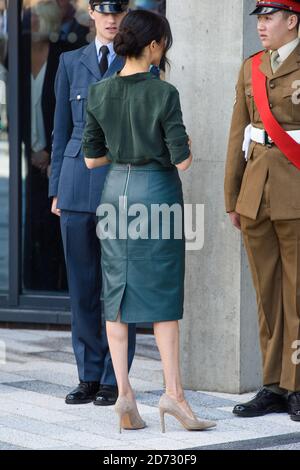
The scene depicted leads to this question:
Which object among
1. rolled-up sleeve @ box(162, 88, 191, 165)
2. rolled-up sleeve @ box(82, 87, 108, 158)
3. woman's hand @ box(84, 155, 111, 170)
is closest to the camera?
rolled-up sleeve @ box(162, 88, 191, 165)

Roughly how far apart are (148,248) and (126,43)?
95cm

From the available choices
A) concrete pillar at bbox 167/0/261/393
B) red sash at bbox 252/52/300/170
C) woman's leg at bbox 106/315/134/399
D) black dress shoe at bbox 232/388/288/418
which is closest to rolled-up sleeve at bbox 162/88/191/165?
red sash at bbox 252/52/300/170

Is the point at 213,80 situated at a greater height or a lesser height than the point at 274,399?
greater

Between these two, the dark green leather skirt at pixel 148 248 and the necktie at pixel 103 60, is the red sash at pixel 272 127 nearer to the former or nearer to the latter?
the dark green leather skirt at pixel 148 248

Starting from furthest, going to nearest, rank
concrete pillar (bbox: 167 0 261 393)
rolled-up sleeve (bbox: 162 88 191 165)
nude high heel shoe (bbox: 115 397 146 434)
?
concrete pillar (bbox: 167 0 261 393) → nude high heel shoe (bbox: 115 397 146 434) → rolled-up sleeve (bbox: 162 88 191 165)

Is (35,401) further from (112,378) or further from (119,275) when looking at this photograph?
(119,275)

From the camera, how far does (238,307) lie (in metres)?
7.37

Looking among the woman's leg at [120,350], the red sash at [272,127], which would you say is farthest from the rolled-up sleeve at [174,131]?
the woman's leg at [120,350]

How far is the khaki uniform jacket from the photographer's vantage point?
22.0 feet

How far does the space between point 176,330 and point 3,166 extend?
3.79m

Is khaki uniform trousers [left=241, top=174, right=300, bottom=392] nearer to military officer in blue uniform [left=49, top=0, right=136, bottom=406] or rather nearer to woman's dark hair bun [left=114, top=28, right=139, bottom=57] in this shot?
military officer in blue uniform [left=49, top=0, right=136, bottom=406]

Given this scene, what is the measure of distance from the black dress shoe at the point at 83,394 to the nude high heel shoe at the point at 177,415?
84cm

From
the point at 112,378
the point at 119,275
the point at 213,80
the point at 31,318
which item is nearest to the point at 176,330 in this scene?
the point at 119,275

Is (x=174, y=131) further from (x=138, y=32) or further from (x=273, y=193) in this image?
(x=273, y=193)
